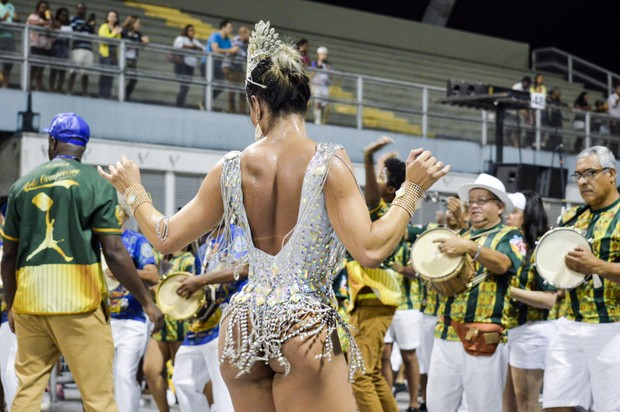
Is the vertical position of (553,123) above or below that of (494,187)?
above

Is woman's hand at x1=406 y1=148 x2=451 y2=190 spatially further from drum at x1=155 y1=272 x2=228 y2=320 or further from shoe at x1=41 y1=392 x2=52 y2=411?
shoe at x1=41 y1=392 x2=52 y2=411

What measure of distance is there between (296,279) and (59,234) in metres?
2.69

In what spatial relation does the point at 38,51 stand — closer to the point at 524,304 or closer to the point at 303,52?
the point at 524,304

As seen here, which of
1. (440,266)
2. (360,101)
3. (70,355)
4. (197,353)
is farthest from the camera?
(360,101)

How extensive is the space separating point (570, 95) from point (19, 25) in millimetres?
14513

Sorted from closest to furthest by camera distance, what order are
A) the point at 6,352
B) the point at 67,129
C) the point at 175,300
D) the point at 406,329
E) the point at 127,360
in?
the point at 67,129, the point at 175,300, the point at 127,360, the point at 6,352, the point at 406,329

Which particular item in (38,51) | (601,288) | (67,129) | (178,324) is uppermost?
(38,51)

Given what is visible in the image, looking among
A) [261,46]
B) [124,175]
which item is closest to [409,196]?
[261,46]

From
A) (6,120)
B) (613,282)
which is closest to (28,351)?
(613,282)

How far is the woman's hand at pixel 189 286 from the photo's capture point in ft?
23.9

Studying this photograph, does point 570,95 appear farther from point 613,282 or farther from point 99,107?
point 613,282

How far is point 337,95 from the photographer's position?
49.7 ft

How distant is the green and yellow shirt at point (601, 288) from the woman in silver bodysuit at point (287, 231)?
287 cm

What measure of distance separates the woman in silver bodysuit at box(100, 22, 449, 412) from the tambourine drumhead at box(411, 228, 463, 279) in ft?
9.38
